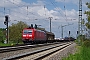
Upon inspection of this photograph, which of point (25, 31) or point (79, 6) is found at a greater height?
point (79, 6)

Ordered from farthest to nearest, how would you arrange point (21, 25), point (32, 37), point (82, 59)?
point (21, 25) → point (32, 37) → point (82, 59)

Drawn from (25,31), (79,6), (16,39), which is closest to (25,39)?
(25,31)

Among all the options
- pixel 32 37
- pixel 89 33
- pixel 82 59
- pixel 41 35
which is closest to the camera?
pixel 82 59

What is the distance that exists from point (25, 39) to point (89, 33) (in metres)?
27.0

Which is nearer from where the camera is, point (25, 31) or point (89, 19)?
point (89, 19)

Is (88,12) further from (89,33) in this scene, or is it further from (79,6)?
(79,6)

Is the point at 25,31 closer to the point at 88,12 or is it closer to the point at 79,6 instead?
the point at 79,6

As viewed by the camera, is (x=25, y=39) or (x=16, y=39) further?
(x=16, y=39)

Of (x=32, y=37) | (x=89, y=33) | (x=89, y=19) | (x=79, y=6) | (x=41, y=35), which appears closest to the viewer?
(x=89, y=33)

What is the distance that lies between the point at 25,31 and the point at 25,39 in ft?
5.87

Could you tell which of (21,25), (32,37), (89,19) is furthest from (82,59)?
(21,25)

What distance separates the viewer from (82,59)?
12.1 metres

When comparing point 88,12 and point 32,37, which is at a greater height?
point 88,12

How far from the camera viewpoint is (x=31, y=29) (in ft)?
176
